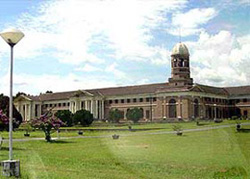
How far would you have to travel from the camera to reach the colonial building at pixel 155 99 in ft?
233

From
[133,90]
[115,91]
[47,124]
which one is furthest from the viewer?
[115,91]

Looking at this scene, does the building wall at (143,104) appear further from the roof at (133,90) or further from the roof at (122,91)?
the roof at (133,90)

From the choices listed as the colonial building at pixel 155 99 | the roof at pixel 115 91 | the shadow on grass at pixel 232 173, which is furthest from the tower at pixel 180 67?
the shadow on grass at pixel 232 173

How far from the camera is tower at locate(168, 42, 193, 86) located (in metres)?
83.1

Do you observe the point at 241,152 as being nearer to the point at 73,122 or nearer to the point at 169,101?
the point at 73,122

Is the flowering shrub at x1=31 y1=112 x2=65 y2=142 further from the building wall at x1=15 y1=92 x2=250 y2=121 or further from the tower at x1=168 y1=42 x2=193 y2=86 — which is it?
the tower at x1=168 y1=42 x2=193 y2=86

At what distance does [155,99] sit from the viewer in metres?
96.2

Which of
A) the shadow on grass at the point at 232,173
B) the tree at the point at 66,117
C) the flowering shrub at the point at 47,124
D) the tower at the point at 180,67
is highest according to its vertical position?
the tower at the point at 180,67

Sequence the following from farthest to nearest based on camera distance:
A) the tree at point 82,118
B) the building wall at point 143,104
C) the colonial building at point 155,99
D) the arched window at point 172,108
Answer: the arched window at point 172,108, the building wall at point 143,104, the colonial building at point 155,99, the tree at point 82,118

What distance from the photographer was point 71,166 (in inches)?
602

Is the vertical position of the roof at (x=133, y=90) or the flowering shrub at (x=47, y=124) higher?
the roof at (x=133, y=90)

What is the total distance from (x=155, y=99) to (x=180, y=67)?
13506mm

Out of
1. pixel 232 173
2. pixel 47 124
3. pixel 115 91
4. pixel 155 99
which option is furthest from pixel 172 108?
pixel 232 173

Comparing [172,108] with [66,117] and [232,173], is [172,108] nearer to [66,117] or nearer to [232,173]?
[66,117]
